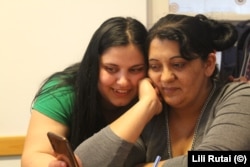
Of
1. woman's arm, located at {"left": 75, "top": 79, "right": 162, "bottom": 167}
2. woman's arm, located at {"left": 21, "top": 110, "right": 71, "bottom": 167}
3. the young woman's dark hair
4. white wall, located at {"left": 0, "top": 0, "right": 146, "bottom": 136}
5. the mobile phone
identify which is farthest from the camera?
white wall, located at {"left": 0, "top": 0, "right": 146, "bottom": 136}

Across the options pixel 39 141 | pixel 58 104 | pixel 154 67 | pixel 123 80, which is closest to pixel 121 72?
pixel 123 80

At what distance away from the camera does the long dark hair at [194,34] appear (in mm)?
1105

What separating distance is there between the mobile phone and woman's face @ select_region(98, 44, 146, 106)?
452 millimetres

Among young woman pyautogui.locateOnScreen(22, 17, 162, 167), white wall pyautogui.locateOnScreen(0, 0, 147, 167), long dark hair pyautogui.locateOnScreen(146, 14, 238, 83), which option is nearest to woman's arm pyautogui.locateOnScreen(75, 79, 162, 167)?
young woman pyautogui.locateOnScreen(22, 17, 162, 167)

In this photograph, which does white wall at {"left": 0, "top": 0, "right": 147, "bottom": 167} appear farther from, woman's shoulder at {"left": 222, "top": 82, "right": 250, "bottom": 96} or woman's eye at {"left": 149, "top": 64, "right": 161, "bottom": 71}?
woman's shoulder at {"left": 222, "top": 82, "right": 250, "bottom": 96}

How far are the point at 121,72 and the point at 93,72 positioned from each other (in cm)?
11

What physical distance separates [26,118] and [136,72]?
0.91 meters

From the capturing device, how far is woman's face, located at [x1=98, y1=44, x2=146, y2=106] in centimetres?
123

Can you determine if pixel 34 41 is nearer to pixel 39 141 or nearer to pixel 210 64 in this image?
pixel 39 141

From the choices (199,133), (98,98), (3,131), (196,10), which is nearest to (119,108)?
(98,98)

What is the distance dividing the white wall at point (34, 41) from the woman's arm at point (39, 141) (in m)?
0.63

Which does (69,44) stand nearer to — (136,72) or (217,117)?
(136,72)

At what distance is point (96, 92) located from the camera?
4.33 feet

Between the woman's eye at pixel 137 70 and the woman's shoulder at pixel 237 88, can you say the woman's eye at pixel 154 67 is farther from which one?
the woman's shoulder at pixel 237 88
